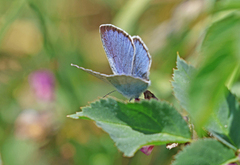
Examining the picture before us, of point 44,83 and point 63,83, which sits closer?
point 63,83

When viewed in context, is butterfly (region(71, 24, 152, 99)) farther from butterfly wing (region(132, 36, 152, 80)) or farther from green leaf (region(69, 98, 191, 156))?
green leaf (region(69, 98, 191, 156))

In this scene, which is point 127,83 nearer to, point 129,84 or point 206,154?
point 129,84

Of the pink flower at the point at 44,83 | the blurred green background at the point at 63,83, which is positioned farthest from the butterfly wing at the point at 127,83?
the pink flower at the point at 44,83

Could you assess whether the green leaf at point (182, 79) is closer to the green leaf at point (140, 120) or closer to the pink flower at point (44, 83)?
the green leaf at point (140, 120)

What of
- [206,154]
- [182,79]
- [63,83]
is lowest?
A: [206,154]

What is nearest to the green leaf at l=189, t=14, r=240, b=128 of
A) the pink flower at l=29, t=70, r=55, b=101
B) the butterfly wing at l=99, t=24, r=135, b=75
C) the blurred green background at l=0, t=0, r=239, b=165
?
the butterfly wing at l=99, t=24, r=135, b=75

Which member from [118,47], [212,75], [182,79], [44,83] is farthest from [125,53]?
[44,83]

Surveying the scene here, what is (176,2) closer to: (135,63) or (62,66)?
(62,66)
